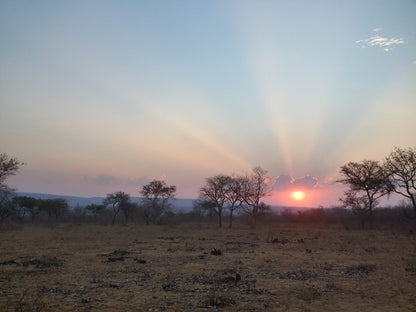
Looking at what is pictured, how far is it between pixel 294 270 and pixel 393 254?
8.57 metres

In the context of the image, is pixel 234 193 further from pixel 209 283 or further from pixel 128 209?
pixel 209 283

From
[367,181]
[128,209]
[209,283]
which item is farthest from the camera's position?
[128,209]

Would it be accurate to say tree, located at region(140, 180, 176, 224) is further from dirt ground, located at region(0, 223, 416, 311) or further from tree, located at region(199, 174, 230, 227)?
dirt ground, located at region(0, 223, 416, 311)

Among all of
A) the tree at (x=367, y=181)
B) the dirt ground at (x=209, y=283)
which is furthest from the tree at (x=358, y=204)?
the dirt ground at (x=209, y=283)

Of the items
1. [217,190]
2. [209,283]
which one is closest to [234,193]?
[217,190]

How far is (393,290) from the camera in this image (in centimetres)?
952

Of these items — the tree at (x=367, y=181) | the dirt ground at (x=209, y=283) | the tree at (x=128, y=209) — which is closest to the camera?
the dirt ground at (x=209, y=283)

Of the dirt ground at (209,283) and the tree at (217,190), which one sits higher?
the tree at (217,190)

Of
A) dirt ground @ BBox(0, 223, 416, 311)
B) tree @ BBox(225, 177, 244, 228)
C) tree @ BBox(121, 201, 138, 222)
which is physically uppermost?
tree @ BBox(225, 177, 244, 228)

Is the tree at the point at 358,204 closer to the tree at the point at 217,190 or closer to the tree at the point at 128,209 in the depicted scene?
the tree at the point at 217,190

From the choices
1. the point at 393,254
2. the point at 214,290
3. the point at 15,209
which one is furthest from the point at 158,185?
the point at 214,290

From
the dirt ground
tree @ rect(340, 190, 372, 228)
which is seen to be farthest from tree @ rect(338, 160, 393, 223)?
the dirt ground

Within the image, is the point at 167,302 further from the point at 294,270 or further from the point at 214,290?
the point at 294,270

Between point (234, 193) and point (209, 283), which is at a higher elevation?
point (234, 193)
